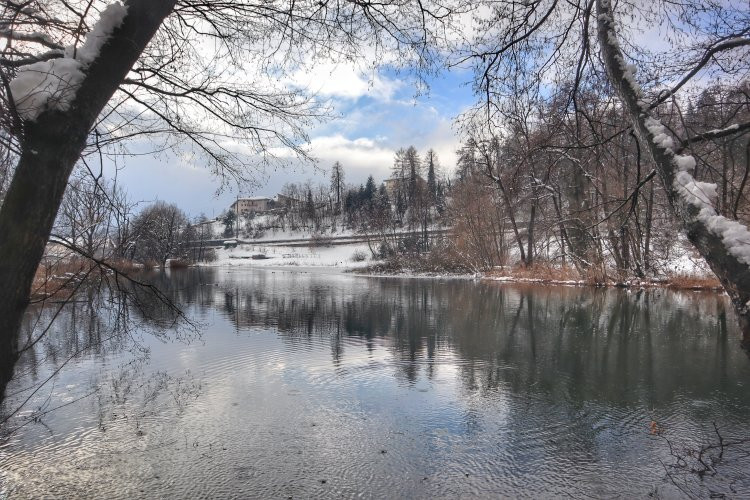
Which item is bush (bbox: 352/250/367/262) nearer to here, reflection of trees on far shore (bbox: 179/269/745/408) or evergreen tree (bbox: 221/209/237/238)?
reflection of trees on far shore (bbox: 179/269/745/408)

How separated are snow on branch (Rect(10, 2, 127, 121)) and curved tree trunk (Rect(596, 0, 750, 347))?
3336 mm

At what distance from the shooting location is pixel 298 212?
10081 centimetres

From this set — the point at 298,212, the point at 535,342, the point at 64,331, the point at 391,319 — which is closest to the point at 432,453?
the point at 535,342

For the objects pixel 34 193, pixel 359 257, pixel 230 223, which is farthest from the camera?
pixel 230 223

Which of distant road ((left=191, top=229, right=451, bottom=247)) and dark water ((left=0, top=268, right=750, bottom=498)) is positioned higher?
distant road ((left=191, top=229, right=451, bottom=247))

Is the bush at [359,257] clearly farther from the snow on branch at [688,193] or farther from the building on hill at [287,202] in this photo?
the snow on branch at [688,193]

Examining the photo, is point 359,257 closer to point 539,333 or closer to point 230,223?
point 539,333

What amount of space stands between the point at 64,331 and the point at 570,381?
1199cm

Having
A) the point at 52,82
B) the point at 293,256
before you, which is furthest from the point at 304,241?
the point at 52,82

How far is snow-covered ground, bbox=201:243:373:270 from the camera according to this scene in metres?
60.4

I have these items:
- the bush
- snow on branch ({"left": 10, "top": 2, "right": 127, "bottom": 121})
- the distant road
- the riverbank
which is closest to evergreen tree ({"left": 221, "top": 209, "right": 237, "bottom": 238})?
the distant road

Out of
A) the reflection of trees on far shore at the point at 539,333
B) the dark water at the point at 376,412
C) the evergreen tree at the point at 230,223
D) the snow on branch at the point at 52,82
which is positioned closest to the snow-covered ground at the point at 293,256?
the evergreen tree at the point at 230,223

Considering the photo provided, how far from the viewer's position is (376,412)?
654cm

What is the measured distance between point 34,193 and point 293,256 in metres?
70.3
